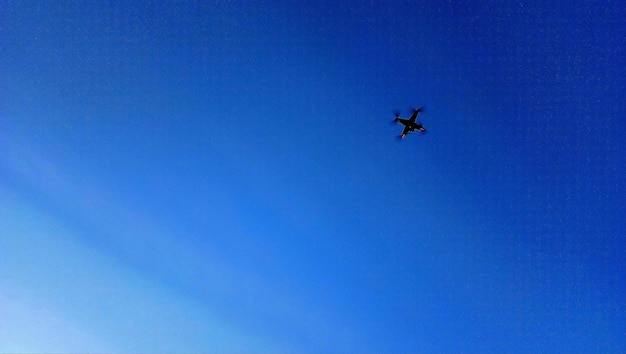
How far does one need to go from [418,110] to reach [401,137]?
12.0 ft

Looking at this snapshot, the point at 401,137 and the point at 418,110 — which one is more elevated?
the point at 418,110

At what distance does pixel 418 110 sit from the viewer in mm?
36250

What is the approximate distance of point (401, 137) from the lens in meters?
37.0
